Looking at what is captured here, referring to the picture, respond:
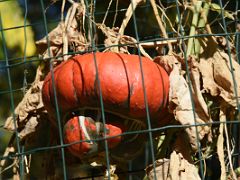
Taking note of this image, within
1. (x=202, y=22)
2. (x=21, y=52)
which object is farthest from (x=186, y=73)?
(x=21, y=52)

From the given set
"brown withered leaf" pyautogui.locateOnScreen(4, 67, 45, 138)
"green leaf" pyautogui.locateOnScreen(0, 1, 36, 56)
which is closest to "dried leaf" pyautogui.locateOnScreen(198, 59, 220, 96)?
"brown withered leaf" pyautogui.locateOnScreen(4, 67, 45, 138)

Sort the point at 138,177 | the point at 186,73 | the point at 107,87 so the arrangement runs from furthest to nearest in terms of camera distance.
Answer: the point at 138,177 < the point at 186,73 < the point at 107,87

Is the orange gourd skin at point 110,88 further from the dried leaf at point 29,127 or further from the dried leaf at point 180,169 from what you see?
the dried leaf at point 29,127

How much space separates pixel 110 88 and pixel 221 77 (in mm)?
342

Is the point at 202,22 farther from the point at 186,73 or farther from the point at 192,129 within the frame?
the point at 192,129

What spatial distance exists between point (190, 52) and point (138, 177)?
21.0 inches

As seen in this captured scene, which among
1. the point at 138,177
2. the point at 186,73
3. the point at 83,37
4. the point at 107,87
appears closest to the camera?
the point at 107,87

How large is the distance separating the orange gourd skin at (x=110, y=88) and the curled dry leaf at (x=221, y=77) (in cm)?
15

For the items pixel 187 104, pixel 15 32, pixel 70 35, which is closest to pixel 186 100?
pixel 187 104

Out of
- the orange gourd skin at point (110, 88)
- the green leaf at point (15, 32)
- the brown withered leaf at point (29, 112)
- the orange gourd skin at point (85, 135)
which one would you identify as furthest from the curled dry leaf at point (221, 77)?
the green leaf at point (15, 32)

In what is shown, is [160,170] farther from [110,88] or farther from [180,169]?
[110,88]

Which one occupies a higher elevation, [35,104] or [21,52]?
[21,52]

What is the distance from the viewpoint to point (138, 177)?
2.63m

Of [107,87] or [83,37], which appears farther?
[83,37]
